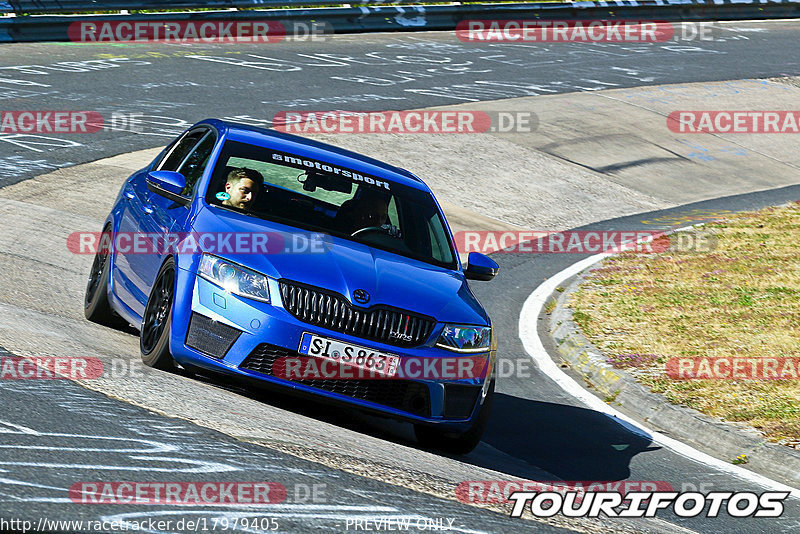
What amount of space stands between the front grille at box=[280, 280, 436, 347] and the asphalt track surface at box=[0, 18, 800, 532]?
0.69m

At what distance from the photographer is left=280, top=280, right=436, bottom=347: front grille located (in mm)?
6336

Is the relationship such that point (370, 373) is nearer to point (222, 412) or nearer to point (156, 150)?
point (222, 412)

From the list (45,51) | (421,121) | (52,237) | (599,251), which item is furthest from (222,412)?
(45,51)

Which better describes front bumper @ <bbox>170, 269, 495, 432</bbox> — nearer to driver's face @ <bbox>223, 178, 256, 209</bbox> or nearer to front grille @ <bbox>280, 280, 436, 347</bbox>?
front grille @ <bbox>280, 280, 436, 347</bbox>

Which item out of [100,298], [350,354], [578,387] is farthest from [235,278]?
[578,387]

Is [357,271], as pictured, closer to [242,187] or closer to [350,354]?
[350,354]

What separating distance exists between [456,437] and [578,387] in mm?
2566

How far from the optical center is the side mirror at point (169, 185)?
7449 mm

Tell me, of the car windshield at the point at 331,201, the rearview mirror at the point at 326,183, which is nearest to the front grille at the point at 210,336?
the car windshield at the point at 331,201

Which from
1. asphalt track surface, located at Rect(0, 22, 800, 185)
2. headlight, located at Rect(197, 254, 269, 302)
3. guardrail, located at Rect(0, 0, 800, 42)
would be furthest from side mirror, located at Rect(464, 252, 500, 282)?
guardrail, located at Rect(0, 0, 800, 42)

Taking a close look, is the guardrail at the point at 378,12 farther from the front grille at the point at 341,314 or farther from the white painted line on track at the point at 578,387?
the front grille at the point at 341,314

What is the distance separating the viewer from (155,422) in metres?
5.59

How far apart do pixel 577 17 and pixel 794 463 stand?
2225 cm

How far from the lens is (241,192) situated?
24.4ft
